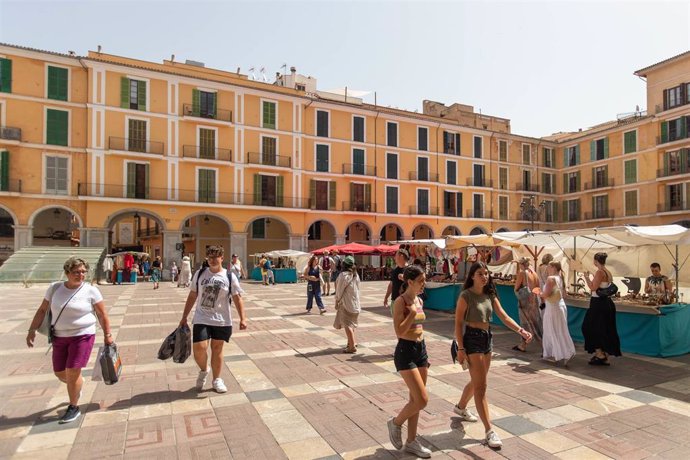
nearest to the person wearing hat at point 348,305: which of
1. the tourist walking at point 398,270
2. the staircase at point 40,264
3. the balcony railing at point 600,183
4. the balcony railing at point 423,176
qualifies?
the tourist walking at point 398,270

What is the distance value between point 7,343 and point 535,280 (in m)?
9.52

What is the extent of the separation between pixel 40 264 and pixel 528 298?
73.1 feet

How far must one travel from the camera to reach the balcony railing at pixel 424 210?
121ft

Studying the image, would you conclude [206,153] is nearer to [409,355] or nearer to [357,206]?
[357,206]

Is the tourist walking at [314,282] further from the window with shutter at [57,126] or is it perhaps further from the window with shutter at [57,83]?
the window with shutter at [57,83]

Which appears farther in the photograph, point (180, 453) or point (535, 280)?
point (535, 280)

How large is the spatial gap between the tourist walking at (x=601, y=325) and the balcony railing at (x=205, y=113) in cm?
2765

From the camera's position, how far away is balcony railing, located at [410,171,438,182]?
122 ft

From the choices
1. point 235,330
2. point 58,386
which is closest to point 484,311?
point 58,386

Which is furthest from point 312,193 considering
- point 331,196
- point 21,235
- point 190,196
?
point 21,235

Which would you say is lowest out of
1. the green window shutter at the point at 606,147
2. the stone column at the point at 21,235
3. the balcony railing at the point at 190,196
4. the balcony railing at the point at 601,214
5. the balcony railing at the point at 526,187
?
the stone column at the point at 21,235

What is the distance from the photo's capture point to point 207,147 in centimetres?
3006

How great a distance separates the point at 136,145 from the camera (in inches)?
1109

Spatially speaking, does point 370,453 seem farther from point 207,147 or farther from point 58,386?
point 207,147
